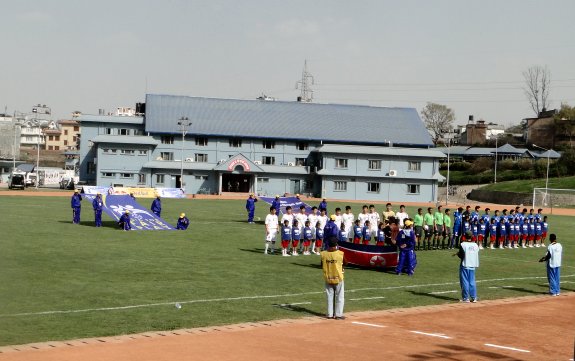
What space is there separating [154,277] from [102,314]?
5380 millimetres

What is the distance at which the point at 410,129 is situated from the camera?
94.6 meters

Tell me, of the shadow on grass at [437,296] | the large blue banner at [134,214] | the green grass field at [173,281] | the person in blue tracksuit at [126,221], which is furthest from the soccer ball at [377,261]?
the person in blue tracksuit at [126,221]

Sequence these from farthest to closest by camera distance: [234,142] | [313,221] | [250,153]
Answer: [250,153] → [234,142] → [313,221]

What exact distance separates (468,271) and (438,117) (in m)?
131

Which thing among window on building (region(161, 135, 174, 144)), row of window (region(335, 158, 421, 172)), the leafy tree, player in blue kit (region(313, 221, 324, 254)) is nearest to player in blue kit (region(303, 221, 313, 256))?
player in blue kit (region(313, 221, 324, 254))

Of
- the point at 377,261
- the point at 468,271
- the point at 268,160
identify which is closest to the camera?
the point at 468,271

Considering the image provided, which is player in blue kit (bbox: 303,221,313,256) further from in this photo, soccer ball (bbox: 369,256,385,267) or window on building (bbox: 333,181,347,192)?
window on building (bbox: 333,181,347,192)

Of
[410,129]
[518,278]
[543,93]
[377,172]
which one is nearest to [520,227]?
[518,278]

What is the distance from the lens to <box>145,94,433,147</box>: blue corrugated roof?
89000 mm

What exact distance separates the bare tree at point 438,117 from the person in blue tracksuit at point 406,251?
124m

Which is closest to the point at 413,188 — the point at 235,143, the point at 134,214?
the point at 235,143

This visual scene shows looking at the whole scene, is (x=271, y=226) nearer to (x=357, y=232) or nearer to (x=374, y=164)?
(x=357, y=232)

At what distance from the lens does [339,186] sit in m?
87.9

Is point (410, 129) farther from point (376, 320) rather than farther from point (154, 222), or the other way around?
point (376, 320)
